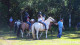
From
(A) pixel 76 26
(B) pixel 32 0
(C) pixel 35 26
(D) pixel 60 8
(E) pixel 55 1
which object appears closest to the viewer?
(C) pixel 35 26

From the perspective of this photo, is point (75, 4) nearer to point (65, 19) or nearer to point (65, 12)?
point (65, 12)

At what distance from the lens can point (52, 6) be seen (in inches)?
1067

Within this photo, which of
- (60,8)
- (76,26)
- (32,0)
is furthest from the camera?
(76,26)

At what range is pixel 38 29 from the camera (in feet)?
63.9

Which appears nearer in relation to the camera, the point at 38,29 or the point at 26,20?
the point at 38,29

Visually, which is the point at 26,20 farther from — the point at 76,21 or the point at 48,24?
the point at 76,21

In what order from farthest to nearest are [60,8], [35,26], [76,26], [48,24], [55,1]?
[76,26] < [60,8] < [55,1] < [48,24] < [35,26]

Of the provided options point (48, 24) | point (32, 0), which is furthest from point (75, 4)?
point (48, 24)

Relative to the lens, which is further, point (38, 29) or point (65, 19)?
point (65, 19)

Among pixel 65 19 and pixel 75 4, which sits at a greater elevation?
pixel 75 4

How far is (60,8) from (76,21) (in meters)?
6.46

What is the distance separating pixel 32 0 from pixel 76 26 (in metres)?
11.9

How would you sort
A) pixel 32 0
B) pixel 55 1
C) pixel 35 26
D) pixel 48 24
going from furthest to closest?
pixel 55 1
pixel 32 0
pixel 48 24
pixel 35 26

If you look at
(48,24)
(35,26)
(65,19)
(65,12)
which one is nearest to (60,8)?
(65,12)
